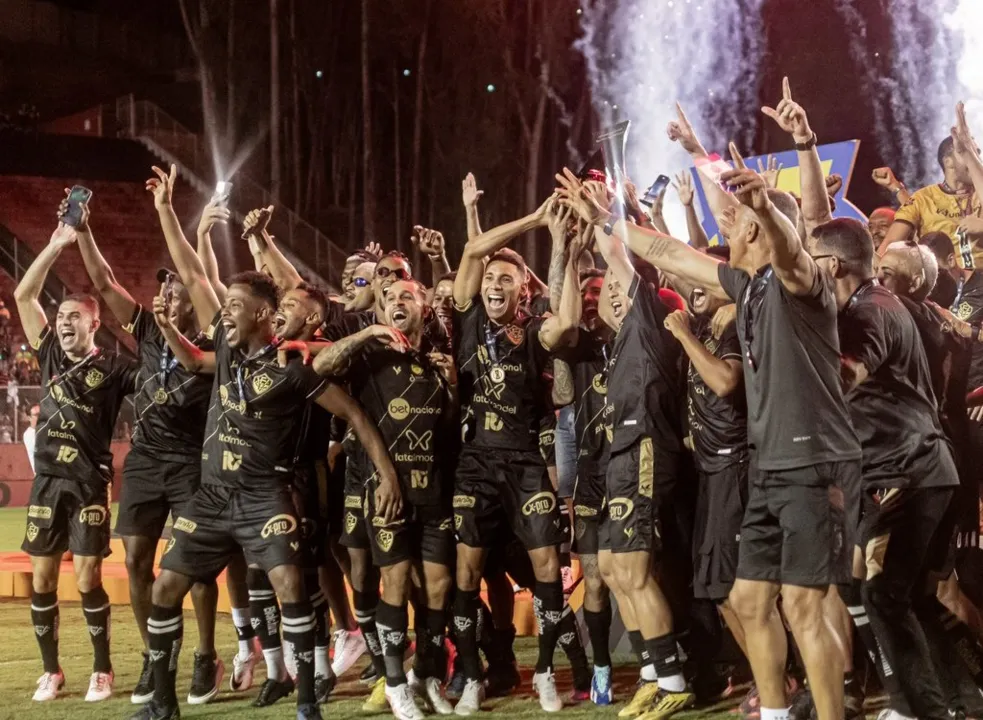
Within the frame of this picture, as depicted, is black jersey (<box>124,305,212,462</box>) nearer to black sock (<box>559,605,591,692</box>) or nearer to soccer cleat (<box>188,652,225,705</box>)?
soccer cleat (<box>188,652,225,705</box>)

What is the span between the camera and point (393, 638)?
6.74m

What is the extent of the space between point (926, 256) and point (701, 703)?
8.85 ft

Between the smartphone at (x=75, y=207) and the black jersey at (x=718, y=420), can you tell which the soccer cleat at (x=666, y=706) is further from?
the smartphone at (x=75, y=207)

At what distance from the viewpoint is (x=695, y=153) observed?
699 cm

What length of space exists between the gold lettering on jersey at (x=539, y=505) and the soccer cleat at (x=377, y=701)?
4.07ft

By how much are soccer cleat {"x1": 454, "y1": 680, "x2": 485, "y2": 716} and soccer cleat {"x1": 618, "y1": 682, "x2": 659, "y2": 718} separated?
0.82 metres

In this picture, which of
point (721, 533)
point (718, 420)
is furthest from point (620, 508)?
point (718, 420)

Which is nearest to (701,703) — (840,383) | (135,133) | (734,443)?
(734,443)

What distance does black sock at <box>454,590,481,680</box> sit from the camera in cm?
692

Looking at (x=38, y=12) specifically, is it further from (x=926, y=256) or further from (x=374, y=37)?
(x=926, y=256)

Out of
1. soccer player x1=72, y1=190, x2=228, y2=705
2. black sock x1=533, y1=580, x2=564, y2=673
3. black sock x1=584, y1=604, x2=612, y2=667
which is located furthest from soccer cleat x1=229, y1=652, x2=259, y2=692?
black sock x1=584, y1=604, x2=612, y2=667

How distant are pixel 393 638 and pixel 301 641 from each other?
67 cm

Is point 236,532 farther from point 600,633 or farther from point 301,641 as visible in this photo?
point 600,633

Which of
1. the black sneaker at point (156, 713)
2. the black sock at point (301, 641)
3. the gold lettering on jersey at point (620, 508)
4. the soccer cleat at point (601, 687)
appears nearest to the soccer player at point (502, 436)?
the soccer cleat at point (601, 687)
